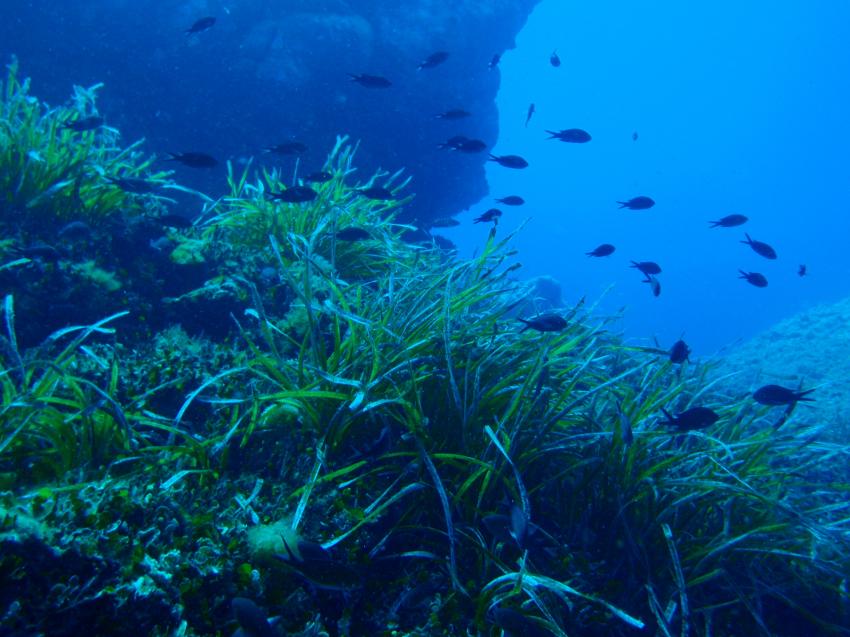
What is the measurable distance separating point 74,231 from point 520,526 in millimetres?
4261

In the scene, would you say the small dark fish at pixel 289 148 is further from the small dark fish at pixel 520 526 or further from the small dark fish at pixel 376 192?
the small dark fish at pixel 520 526

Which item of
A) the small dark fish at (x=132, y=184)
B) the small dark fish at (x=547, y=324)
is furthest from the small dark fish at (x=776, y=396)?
the small dark fish at (x=132, y=184)

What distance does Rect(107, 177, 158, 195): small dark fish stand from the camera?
4.17 meters

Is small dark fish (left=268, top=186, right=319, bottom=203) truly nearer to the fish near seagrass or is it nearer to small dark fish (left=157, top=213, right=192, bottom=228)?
small dark fish (left=157, top=213, right=192, bottom=228)

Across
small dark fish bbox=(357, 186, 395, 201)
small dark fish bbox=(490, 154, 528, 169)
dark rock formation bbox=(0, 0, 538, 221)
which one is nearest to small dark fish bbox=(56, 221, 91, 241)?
small dark fish bbox=(357, 186, 395, 201)

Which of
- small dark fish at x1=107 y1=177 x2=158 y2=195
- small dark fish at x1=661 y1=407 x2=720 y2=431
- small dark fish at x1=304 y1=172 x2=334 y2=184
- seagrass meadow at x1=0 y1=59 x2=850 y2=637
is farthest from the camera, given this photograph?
small dark fish at x1=304 y1=172 x2=334 y2=184

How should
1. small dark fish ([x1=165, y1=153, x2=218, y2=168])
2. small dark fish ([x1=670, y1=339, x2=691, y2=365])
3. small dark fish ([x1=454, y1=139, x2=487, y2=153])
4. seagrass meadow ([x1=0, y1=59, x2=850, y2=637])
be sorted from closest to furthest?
seagrass meadow ([x1=0, y1=59, x2=850, y2=637]), small dark fish ([x1=670, y1=339, x2=691, y2=365]), small dark fish ([x1=165, y1=153, x2=218, y2=168]), small dark fish ([x1=454, y1=139, x2=487, y2=153])

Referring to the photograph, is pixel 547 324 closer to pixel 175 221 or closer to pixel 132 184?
pixel 175 221

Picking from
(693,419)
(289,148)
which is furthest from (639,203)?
(693,419)

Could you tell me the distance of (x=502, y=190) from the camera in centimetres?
18712

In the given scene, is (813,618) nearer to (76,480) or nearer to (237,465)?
(237,465)

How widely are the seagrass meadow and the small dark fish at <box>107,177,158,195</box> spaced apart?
0.89 metres

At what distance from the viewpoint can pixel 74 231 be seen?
385 cm

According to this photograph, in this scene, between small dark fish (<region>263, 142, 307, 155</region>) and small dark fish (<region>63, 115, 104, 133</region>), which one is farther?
small dark fish (<region>263, 142, 307, 155</region>)
